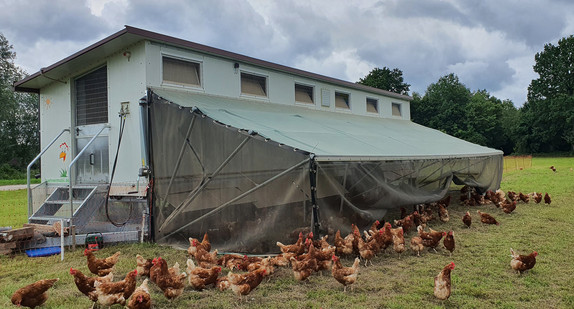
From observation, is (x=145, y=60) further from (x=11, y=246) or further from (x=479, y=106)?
(x=479, y=106)

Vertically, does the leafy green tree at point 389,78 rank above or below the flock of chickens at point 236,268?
above

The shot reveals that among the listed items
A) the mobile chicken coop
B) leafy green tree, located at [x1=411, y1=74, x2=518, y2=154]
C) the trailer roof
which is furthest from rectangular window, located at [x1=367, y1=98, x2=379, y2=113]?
leafy green tree, located at [x1=411, y1=74, x2=518, y2=154]

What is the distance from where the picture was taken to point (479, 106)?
1687 inches

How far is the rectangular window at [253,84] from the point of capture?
31.0 feet

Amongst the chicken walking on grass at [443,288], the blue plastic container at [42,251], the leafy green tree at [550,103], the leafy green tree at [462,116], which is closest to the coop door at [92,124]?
the blue plastic container at [42,251]

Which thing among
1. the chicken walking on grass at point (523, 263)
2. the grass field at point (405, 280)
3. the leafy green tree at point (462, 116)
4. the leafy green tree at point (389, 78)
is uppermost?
the leafy green tree at point (389, 78)

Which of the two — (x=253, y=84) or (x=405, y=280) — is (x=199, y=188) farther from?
(x=253, y=84)

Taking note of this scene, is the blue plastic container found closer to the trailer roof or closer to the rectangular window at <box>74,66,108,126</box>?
the rectangular window at <box>74,66,108,126</box>

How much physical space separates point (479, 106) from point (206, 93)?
42.0 meters

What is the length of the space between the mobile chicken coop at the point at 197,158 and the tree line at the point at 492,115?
103 feet

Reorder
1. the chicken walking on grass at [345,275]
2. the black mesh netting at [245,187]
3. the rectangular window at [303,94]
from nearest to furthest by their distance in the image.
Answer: the chicken walking on grass at [345,275] → the black mesh netting at [245,187] → the rectangular window at [303,94]

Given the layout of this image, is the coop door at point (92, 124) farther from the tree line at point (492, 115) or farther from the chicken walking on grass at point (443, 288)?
the tree line at point (492, 115)

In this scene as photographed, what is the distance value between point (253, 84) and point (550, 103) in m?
41.0

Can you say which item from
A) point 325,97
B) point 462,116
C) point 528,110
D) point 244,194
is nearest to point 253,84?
point 325,97
